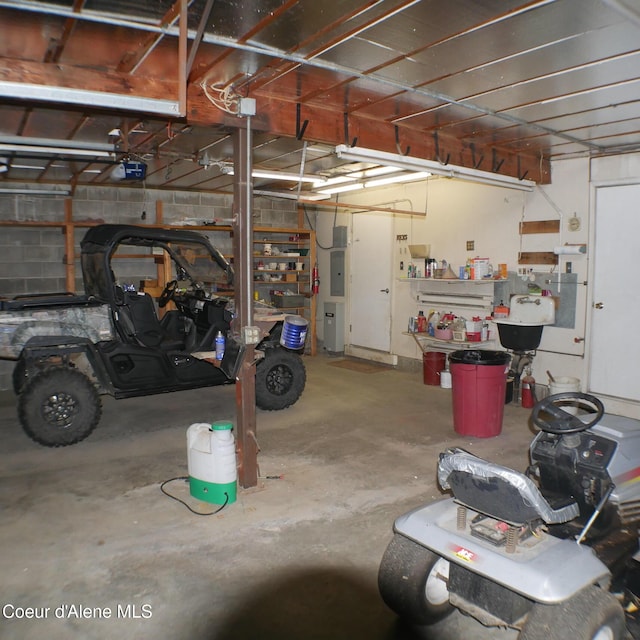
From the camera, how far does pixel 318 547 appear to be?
2902 millimetres

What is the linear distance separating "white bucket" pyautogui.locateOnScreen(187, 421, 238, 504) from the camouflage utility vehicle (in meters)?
0.45

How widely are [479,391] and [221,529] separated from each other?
2576 mm

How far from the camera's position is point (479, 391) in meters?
4.63

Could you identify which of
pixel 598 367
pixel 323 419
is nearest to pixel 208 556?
pixel 323 419

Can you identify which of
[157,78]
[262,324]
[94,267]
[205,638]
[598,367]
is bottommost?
[205,638]

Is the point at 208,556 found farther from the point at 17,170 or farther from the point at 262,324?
the point at 17,170

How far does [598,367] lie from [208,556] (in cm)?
442

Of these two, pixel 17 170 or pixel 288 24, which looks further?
pixel 17 170

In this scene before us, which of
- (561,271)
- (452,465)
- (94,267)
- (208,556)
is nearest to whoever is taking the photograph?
(452,465)

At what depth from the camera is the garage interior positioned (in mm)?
2502

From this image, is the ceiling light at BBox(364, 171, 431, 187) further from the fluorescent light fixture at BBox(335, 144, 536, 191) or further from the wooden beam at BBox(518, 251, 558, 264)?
the wooden beam at BBox(518, 251, 558, 264)

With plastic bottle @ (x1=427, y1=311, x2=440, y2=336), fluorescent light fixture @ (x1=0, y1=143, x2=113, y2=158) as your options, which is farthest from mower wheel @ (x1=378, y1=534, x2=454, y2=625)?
plastic bottle @ (x1=427, y1=311, x2=440, y2=336)

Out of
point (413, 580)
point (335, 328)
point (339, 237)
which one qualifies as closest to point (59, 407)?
point (413, 580)

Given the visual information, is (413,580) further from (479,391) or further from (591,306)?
(591,306)
